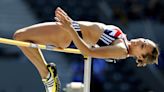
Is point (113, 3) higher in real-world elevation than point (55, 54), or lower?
higher

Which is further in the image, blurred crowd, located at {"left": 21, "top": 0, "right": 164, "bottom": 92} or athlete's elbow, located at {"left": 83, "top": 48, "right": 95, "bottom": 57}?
blurred crowd, located at {"left": 21, "top": 0, "right": 164, "bottom": 92}

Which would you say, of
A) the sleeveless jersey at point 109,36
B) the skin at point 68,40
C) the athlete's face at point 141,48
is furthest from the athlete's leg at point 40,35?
the athlete's face at point 141,48

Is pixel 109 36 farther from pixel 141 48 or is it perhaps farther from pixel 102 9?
pixel 102 9

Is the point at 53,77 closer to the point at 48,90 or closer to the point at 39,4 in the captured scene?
the point at 48,90

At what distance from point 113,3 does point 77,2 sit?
0.37 meters

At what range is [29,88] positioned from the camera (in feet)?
20.6

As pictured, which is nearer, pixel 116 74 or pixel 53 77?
pixel 53 77

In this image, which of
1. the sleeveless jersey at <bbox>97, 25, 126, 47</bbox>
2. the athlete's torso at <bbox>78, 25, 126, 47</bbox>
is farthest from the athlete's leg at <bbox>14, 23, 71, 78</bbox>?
the sleeveless jersey at <bbox>97, 25, 126, 47</bbox>

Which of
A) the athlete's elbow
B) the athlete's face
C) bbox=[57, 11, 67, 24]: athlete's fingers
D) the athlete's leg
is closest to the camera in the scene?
bbox=[57, 11, 67, 24]: athlete's fingers

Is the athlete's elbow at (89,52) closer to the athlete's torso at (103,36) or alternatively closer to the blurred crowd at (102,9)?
the athlete's torso at (103,36)

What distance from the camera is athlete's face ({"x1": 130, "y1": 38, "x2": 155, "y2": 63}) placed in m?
4.46

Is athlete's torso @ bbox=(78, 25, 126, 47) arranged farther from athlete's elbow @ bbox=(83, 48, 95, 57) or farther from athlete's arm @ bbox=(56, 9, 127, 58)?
athlete's elbow @ bbox=(83, 48, 95, 57)

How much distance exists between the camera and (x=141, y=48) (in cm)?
447

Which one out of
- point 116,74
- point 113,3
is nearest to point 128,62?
point 116,74
